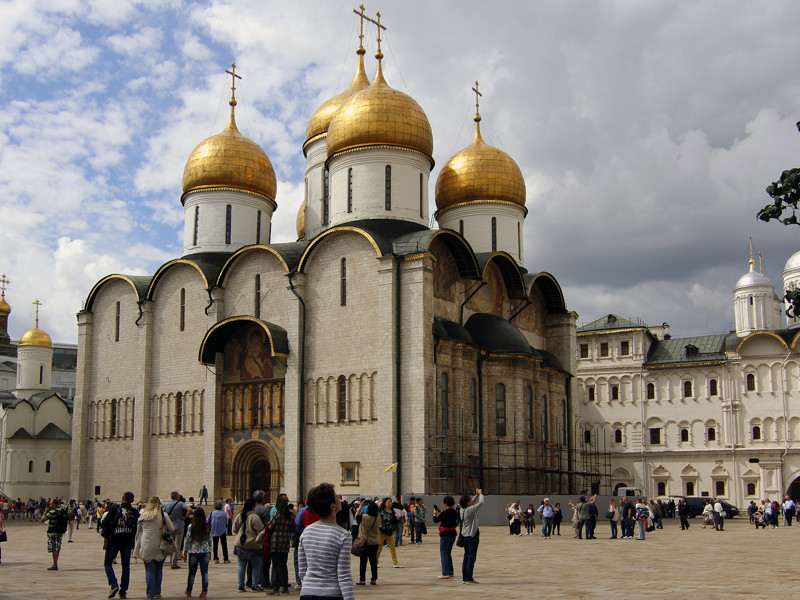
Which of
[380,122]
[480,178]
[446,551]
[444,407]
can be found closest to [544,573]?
[446,551]

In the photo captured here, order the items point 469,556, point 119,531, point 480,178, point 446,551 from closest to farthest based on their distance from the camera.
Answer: point 119,531 < point 469,556 < point 446,551 < point 480,178

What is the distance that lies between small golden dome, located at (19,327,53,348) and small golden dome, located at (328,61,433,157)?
79.5ft

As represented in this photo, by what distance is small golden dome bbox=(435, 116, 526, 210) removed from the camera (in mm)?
36500

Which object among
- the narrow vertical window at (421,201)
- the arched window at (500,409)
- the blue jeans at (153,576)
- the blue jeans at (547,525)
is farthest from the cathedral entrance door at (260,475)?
the blue jeans at (153,576)

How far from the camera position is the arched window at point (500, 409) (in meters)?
31.5

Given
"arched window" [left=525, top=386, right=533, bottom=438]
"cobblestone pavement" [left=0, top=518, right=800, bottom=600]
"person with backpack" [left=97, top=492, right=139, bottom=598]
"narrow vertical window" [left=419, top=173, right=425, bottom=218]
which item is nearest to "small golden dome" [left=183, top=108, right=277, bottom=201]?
"narrow vertical window" [left=419, top=173, right=425, bottom=218]

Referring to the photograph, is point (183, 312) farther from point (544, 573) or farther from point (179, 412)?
point (544, 573)

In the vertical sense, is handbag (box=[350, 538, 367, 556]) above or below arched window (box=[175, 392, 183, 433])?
below

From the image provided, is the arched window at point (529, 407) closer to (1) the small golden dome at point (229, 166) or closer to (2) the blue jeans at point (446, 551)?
(1) the small golden dome at point (229, 166)

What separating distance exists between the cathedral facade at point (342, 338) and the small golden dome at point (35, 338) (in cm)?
1215

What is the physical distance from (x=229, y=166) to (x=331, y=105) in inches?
212

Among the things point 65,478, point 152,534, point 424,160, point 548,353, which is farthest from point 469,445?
point 65,478

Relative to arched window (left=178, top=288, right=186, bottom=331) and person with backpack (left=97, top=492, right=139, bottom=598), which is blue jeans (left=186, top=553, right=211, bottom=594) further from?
arched window (left=178, top=288, right=186, bottom=331)

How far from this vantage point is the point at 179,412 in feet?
112
